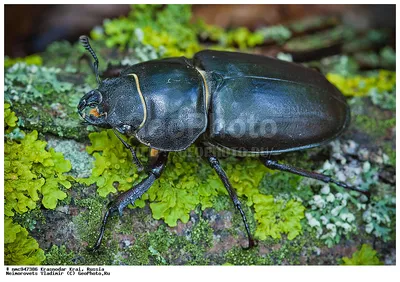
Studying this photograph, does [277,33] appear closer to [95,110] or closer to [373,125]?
[373,125]

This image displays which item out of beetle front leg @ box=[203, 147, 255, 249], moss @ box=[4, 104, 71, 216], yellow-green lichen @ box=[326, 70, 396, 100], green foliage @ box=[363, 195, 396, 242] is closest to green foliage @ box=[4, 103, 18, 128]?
moss @ box=[4, 104, 71, 216]

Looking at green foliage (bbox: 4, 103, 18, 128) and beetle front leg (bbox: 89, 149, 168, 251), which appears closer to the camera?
beetle front leg (bbox: 89, 149, 168, 251)

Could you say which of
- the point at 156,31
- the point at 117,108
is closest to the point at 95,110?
the point at 117,108

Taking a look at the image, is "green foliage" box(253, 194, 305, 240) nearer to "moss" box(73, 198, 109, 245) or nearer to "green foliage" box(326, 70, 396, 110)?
"moss" box(73, 198, 109, 245)

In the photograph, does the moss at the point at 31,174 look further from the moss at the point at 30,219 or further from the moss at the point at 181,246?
the moss at the point at 181,246

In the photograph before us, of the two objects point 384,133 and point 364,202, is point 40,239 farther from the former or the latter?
point 384,133

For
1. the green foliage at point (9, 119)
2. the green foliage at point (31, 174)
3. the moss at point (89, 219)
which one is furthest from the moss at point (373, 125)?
the green foliage at point (9, 119)

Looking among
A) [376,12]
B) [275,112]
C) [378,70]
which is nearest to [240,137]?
[275,112]

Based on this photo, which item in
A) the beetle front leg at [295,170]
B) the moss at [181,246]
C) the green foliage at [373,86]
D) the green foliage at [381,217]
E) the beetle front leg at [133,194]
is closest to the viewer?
the beetle front leg at [133,194]
